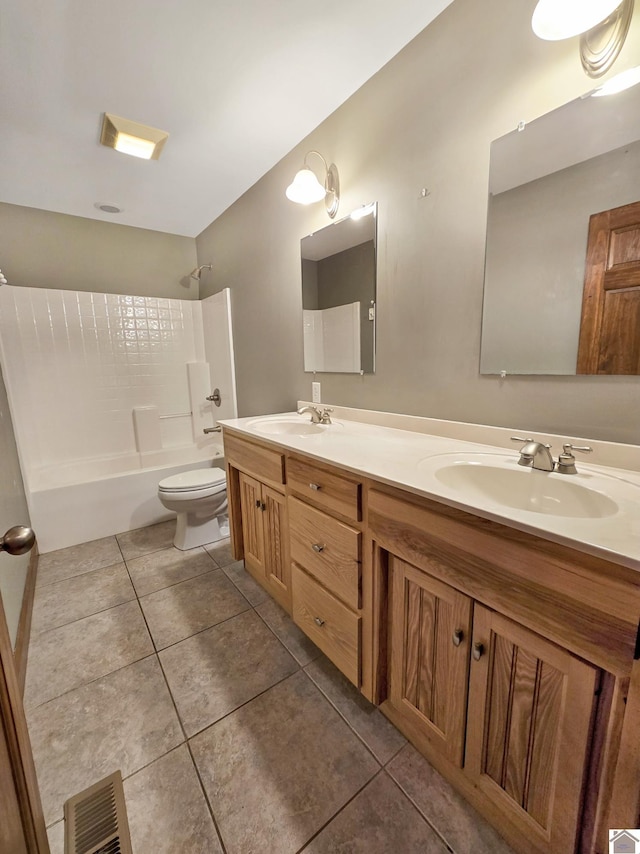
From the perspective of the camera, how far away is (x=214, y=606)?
1.69 meters

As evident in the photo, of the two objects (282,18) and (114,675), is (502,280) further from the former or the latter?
(114,675)

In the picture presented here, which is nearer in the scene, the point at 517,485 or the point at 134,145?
the point at 517,485

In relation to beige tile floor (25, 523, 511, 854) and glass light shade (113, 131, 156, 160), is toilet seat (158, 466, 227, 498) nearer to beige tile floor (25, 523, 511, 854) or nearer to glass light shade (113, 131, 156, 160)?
beige tile floor (25, 523, 511, 854)

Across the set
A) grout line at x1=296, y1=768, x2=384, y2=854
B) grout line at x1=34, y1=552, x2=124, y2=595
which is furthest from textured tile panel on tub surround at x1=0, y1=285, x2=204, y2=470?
grout line at x1=296, y1=768, x2=384, y2=854

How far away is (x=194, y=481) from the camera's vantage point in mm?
2205

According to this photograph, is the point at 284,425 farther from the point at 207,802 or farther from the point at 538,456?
the point at 207,802

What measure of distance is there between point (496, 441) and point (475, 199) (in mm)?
825

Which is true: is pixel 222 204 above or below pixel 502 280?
above

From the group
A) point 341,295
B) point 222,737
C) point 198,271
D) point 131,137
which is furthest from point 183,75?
point 222,737

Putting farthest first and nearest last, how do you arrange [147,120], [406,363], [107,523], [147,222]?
1. [147,222]
2. [107,523]
3. [147,120]
4. [406,363]

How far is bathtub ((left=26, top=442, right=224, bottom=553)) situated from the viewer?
7.29 ft

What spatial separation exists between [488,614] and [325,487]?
0.56 m

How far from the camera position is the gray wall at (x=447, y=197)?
3.25 feet

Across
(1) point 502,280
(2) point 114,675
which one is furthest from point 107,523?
(1) point 502,280
